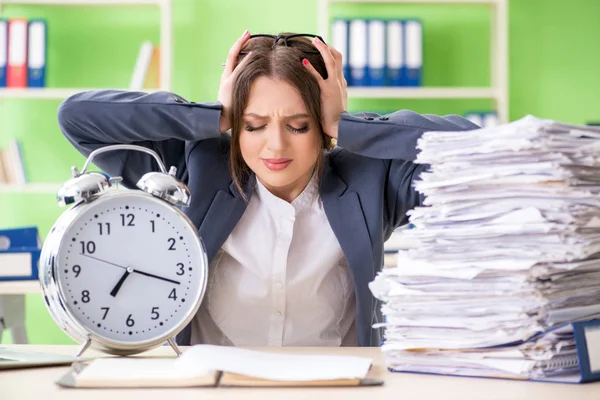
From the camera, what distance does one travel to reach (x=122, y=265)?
1239 mm

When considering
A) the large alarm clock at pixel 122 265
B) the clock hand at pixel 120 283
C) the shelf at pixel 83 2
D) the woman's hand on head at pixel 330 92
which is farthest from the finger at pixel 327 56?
the shelf at pixel 83 2

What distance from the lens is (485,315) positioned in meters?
1.08

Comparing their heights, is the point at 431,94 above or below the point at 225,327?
above

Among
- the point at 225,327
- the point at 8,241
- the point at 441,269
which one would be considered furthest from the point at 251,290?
the point at 8,241

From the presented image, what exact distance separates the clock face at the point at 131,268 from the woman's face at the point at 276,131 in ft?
1.40

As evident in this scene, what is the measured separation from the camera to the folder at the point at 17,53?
412 centimetres

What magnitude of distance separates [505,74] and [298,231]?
2.78m

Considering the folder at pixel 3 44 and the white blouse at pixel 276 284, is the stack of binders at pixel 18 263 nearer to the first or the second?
the white blouse at pixel 276 284

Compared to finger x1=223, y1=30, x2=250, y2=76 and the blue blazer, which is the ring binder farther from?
finger x1=223, y1=30, x2=250, y2=76

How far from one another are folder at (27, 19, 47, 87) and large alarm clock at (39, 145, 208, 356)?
3144 millimetres

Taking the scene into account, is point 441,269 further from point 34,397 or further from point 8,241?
point 8,241

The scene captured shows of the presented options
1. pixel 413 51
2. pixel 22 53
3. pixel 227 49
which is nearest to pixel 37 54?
pixel 22 53

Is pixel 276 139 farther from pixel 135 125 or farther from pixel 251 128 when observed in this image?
pixel 135 125

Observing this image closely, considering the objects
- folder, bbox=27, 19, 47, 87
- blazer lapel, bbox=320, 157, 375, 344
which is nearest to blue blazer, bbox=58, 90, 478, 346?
blazer lapel, bbox=320, 157, 375, 344
